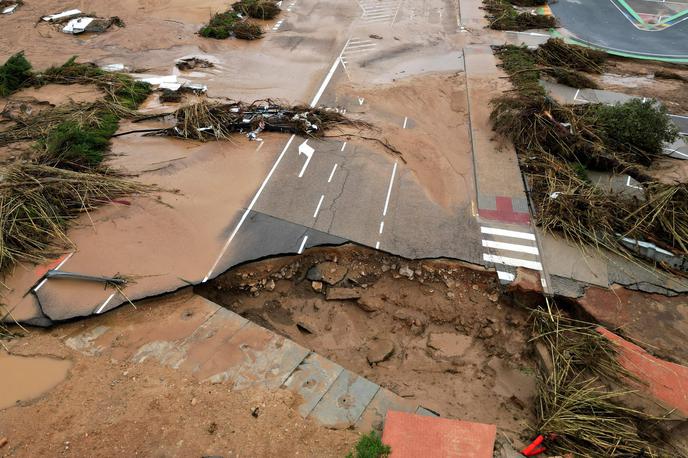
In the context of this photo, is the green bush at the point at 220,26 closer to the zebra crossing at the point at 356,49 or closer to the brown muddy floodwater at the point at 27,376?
the zebra crossing at the point at 356,49

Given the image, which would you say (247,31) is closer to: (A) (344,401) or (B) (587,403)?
(A) (344,401)

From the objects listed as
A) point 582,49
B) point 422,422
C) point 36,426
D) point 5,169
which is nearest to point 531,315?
point 422,422

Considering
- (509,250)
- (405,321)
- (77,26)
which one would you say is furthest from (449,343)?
(77,26)

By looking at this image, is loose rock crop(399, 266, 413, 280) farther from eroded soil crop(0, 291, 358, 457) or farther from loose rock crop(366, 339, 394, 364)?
eroded soil crop(0, 291, 358, 457)

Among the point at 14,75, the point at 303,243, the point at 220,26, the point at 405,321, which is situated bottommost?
the point at 405,321

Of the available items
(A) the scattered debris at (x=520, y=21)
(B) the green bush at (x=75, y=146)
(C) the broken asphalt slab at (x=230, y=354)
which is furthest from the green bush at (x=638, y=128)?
(B) the green bush at (x=75, y=146)

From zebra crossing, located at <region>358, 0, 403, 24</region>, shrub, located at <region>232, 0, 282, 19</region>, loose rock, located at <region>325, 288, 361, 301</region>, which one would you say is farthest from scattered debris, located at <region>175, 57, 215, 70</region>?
loose rock, located at <region>325, 288, 361, 301</region>

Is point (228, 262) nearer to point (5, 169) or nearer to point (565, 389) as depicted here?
point (5, 169)
